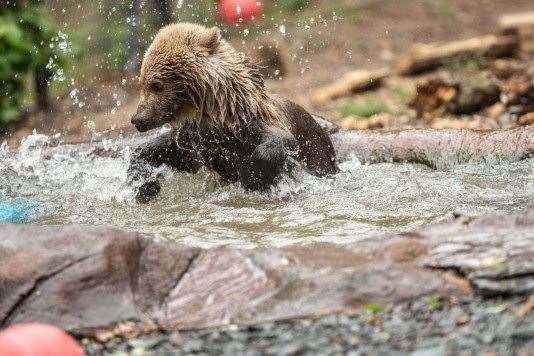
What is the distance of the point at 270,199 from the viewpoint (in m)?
5.86

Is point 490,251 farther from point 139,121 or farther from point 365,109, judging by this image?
point 365,109

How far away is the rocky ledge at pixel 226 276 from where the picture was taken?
327cm

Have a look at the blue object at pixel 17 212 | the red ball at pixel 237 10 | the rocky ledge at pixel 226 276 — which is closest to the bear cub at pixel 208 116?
the blue object at pixel 17 212

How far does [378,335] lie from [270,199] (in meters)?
2.86

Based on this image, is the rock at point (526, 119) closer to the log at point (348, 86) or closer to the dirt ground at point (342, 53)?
the dirt ground at point (342, 53)

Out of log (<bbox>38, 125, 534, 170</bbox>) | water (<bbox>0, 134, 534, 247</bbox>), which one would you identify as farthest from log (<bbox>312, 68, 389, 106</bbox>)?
water (<bbox>0, 134, 534, 247</bbox>)

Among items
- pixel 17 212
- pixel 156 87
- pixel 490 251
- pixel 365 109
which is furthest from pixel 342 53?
pixel 490 251

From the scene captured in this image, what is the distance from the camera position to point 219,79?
597 centimetres

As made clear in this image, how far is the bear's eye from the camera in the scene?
19.6ft

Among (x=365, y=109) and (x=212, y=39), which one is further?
(x=365, y=109)

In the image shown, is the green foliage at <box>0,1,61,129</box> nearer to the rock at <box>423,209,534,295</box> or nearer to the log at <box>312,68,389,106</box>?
the log at <box>312,68,389,106</box>

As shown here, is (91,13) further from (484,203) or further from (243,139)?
(484,203)

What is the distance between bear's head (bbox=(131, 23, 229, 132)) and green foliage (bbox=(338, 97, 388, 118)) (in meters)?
4.46

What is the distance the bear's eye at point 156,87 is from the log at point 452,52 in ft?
21.0
